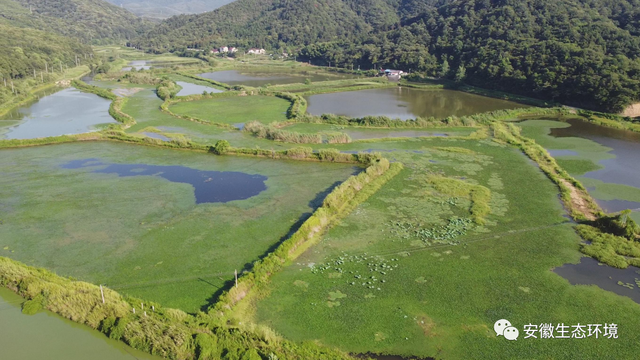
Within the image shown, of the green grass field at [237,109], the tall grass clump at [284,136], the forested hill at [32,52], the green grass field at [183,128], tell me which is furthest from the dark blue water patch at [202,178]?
the forested hill at [32,52]

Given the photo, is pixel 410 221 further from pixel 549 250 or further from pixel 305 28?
pixel 305 28

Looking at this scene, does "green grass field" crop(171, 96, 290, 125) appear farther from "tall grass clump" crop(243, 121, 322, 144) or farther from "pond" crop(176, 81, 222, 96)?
"pond" crop(176, 81, 222, 96)

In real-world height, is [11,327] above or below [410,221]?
below

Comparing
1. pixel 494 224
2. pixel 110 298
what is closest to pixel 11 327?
pixel 110 298

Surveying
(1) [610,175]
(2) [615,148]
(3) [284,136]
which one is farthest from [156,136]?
(2) [615,148]

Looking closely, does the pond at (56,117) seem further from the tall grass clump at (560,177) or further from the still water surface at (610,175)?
the still water surface at (610,175)

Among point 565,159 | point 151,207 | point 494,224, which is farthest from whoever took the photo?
point 565,159
